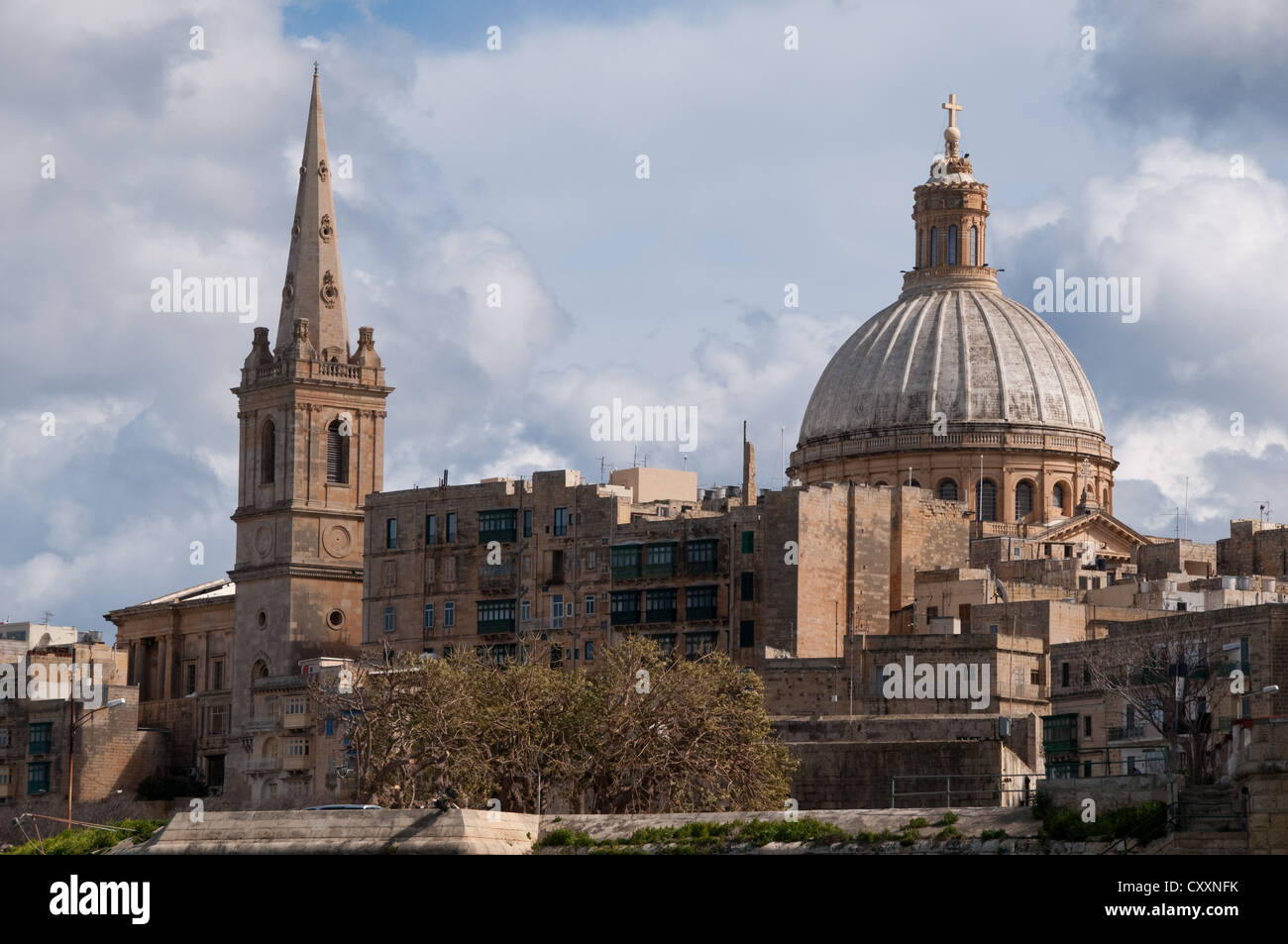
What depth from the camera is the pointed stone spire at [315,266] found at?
4555 inches

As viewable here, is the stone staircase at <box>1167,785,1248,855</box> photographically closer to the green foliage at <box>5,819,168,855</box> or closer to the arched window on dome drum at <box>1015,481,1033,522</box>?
the green foliage at <box>5,819,168,855</box>

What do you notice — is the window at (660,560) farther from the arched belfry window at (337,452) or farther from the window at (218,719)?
the window at (218,719)

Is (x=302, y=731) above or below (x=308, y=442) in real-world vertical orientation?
below

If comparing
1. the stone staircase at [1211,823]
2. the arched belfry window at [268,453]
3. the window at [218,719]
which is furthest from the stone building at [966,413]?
the stone staircase at [1211,823]

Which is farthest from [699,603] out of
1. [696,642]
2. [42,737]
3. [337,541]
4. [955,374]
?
[42,737]

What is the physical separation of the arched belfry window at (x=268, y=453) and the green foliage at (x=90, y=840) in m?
31.8

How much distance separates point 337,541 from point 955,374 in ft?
79.9

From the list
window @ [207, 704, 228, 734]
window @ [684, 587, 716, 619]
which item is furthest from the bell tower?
window @ [684, 587, 716, 619]

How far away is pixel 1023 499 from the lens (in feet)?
392

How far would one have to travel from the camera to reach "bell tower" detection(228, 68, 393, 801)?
368ft
